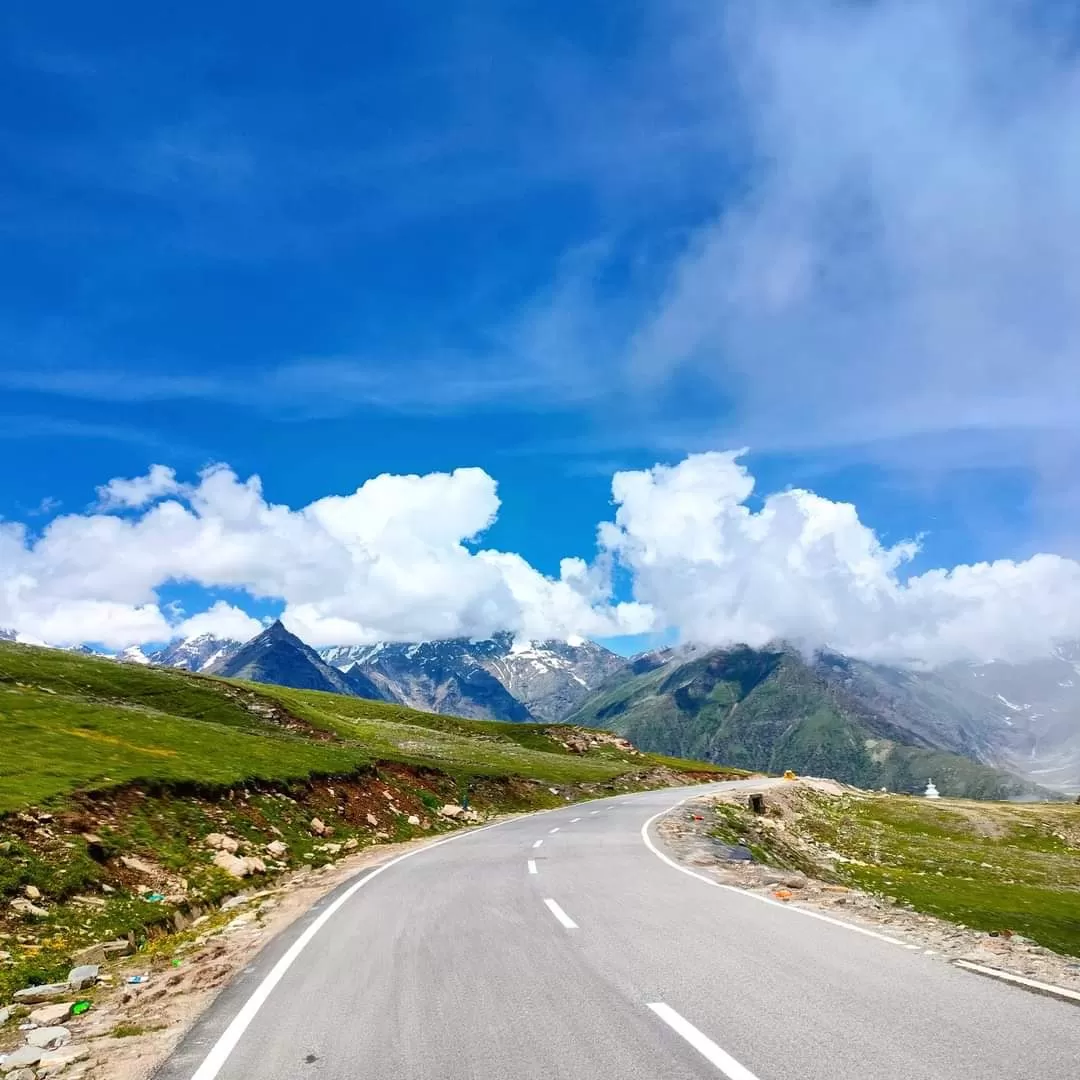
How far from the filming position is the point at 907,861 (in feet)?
163

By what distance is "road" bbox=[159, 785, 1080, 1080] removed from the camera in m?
7.33

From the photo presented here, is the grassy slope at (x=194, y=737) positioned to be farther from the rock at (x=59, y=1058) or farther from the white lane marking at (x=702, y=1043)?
the white lane marking at (x=702, y=1043)

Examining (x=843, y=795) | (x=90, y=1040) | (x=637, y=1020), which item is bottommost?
(x=843, y=795)

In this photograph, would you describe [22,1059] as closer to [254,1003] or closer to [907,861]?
[254,1003]

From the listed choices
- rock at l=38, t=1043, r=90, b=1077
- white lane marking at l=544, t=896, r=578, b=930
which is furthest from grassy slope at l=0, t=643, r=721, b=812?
white lane marking at l=544, t=896, r=578, b=930

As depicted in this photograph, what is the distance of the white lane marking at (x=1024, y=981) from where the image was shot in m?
9.29

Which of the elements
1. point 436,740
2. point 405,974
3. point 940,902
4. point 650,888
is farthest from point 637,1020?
point 436,740

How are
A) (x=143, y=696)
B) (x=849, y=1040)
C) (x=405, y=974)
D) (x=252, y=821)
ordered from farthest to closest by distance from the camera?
(x=143, y=696) < (x=252, y=821) < (x=405, y=974) < (x=849, y=1040)

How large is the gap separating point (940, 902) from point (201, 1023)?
33.8m

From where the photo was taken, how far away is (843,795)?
9156cm

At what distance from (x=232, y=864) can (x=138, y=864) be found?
331cm

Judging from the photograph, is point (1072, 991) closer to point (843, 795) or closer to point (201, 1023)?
point (201, 1023)

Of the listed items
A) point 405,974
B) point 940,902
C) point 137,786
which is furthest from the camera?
point 940,902

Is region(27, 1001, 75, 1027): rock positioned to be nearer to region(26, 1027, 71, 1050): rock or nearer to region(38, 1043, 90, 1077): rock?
region(26, 1027, 71, 1050): rock
